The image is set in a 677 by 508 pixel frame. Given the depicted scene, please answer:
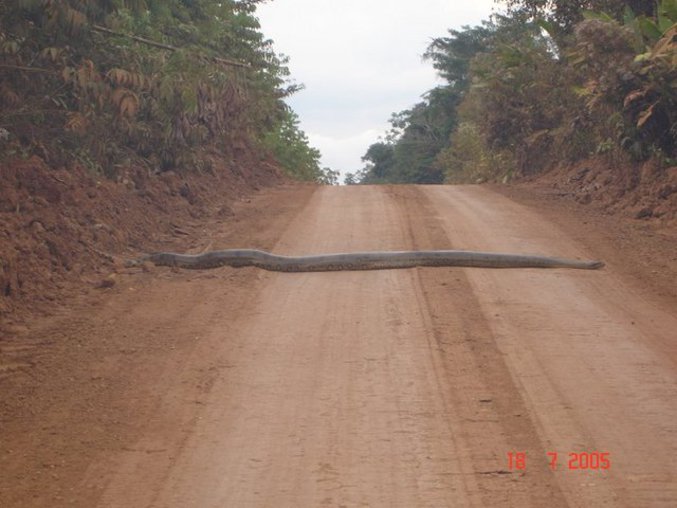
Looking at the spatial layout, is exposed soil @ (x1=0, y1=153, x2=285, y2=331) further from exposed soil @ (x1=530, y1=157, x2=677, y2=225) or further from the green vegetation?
exposed soil @ (x1=530, y1=157, x2=677, y2=225)

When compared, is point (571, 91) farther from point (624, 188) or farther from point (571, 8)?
point (624, 188)

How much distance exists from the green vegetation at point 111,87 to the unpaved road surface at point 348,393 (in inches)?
120

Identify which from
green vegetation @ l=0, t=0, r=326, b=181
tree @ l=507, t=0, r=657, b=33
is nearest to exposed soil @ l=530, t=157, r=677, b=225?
tree @ l=507, t=0, r=657, b=33

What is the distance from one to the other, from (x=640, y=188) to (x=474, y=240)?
4.53 meters

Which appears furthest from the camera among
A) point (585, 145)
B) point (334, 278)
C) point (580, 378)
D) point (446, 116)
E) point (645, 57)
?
point (446, 116)

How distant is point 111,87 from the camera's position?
39.1 feet

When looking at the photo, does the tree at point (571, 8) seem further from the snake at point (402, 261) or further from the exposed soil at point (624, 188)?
the snake at point (402, 261)

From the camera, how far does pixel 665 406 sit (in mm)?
5500

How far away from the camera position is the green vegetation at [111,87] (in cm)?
1096

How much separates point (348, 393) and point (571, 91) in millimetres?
14892

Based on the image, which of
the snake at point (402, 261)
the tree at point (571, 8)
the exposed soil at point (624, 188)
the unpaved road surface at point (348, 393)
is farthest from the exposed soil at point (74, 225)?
the tree at point (571, 8)

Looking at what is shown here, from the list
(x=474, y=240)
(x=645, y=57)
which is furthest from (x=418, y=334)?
(x=645, y=57)

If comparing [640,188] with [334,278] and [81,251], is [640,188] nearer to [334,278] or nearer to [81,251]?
[334,278]

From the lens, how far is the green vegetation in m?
11.0
